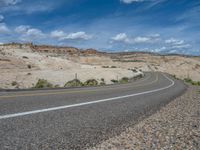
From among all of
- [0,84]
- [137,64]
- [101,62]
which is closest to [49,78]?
[0,84]

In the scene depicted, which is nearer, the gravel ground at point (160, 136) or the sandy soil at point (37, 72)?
the gravel ground at point (160, 136)

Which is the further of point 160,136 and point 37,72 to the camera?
point 37,72

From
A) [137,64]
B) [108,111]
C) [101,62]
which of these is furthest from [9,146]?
[137,64]

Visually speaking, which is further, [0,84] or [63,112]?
[0,84]

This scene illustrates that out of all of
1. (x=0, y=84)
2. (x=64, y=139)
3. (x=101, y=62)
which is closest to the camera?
(x=64, y=139)

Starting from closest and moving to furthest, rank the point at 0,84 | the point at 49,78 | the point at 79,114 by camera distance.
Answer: the point at 79,114 → the point at 0,84 → the point at 49,78

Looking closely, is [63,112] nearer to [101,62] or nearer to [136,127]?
[136,127]

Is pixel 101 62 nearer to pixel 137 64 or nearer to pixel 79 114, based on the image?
pixel 137 64

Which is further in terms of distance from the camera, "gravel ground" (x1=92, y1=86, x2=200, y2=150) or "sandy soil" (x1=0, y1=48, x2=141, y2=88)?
"sandy soil" (x1=0, y1=48, x2=141, y2=88)

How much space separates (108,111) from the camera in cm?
930

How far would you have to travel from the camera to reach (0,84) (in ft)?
111

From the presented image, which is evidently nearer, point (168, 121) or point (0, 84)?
point (168, 121)

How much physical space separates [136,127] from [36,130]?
277 centimetres

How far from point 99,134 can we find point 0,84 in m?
30.4
